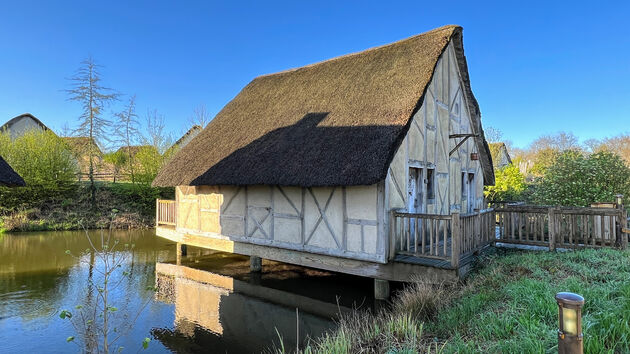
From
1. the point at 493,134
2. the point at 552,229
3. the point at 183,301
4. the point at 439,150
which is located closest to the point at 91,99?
the point at 183,301

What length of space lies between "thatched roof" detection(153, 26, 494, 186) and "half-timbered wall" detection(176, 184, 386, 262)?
72 centimetres

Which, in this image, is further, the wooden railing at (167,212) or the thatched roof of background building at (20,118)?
the thatched roof of background building at (20,118)

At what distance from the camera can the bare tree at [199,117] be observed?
1031 inches

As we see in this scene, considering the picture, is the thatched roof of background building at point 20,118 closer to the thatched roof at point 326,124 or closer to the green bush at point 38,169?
the green bush at point 38,169

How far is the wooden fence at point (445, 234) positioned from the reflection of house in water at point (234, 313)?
195cm

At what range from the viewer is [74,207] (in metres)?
19.8

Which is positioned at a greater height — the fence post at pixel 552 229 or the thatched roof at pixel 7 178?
the thatched roof at pixel 7 178

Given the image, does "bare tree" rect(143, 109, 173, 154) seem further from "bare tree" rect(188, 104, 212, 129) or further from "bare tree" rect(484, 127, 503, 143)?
"bare tree" rect(484, 127, 503, 143)

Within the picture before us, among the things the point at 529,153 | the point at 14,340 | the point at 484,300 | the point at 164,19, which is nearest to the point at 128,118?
the point at 164,19

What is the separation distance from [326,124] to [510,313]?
5.79 m

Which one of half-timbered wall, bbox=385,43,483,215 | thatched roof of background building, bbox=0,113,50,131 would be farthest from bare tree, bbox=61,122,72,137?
half-timbered wall, bbox=385,43,483,215

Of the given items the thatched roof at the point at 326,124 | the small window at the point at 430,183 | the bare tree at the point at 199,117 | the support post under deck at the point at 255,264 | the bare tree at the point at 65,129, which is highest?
the bare tree at the point at 199,117

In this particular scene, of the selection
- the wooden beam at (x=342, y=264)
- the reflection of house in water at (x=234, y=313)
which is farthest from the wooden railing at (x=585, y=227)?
the reflection of house in water at (x=234, y=313)

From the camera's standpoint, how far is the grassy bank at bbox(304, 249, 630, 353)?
3.07 metres
